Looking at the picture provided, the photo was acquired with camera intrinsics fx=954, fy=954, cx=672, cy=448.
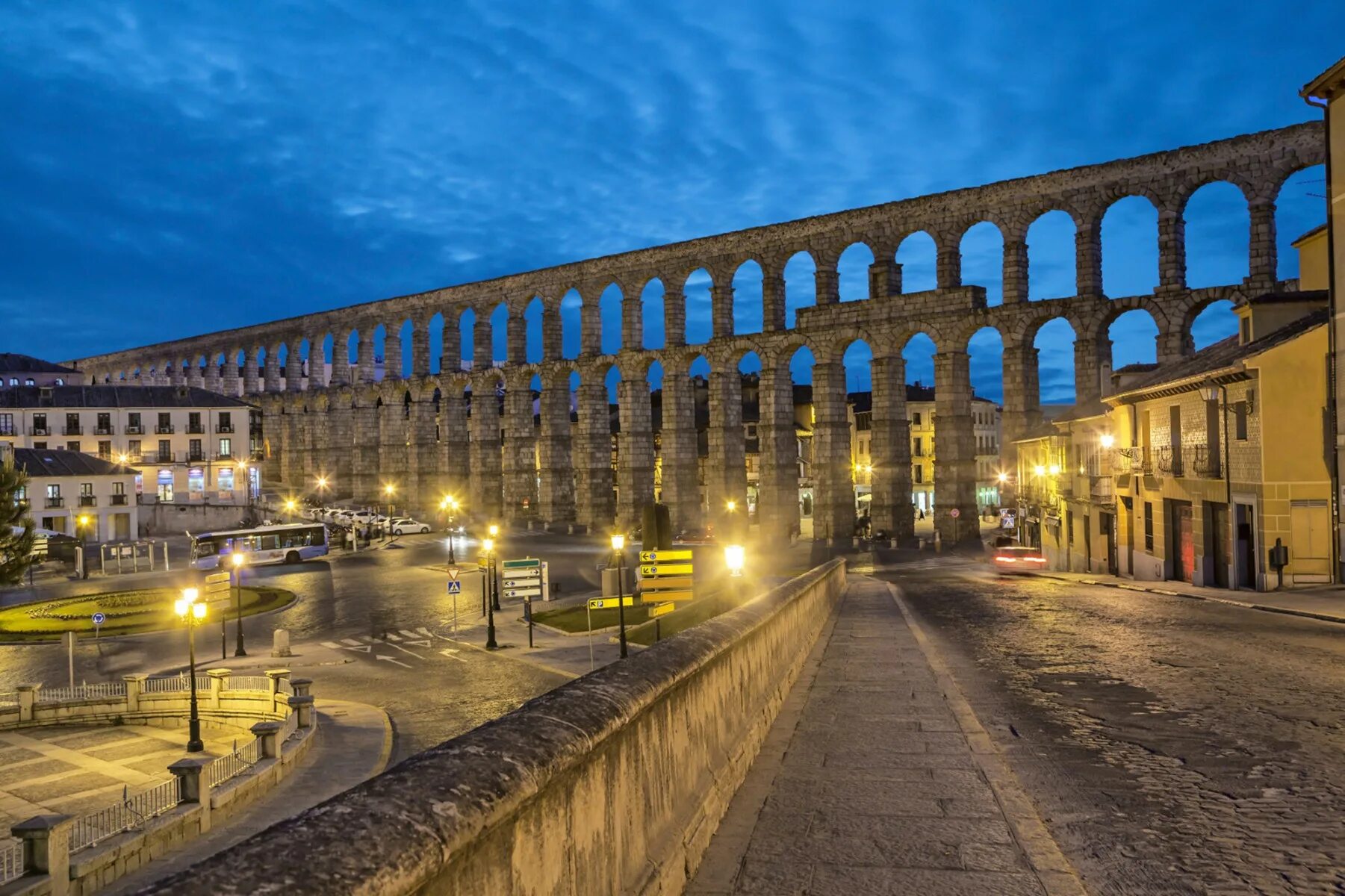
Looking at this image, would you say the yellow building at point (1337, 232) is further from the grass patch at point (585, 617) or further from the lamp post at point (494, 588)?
the lamp post at point (494, 588)

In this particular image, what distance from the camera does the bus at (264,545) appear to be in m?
57.6

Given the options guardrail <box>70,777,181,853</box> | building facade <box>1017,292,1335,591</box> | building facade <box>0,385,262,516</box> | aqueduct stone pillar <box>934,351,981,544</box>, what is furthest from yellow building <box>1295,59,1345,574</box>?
building facade <box>0,385,262,516</box>

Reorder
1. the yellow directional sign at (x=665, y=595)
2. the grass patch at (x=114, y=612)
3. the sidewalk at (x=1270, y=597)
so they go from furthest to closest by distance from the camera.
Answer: the grass patch at (x=114, y=612)
the yellow directional sign at (x=665, y=595)
the sidewalk at (x=1270, y=597)

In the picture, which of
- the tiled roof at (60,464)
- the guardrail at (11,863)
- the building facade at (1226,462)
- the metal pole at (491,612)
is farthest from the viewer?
the tiled roof at (60,464)

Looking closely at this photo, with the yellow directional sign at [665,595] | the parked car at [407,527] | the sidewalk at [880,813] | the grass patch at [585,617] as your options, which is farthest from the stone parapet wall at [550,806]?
the parked car at [407,527]

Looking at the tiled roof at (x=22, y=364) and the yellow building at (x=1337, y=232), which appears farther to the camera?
the tiled roof at (x=22, y=364)

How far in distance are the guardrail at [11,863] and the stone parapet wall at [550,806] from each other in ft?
40.0

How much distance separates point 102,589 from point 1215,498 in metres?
52.2

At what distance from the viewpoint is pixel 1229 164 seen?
183 feet

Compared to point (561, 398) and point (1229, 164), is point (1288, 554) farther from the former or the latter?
point (561, 398)

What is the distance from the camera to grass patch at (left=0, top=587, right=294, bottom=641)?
3800cm

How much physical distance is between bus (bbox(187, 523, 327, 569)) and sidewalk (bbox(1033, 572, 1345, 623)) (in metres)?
47.0

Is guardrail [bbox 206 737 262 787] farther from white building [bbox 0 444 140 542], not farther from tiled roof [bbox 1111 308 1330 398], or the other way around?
white building [bbox 0 444 140 542]

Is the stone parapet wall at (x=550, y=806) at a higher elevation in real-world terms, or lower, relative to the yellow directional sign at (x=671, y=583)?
higher
